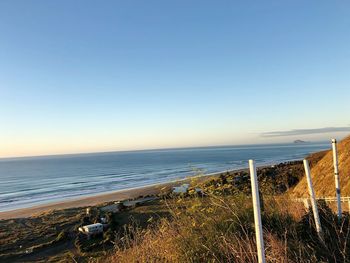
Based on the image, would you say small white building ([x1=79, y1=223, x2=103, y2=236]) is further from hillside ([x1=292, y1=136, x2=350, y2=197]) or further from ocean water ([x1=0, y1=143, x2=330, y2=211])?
hillside ([x1=292, y1=136, x2=350, y2=197])

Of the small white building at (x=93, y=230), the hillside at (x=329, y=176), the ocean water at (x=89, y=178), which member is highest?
the hillside at (x=329, y=176)

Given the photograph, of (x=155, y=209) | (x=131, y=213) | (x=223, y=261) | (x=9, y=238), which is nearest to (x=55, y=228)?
(x=9, y=238)

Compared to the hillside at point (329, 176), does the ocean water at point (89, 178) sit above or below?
below

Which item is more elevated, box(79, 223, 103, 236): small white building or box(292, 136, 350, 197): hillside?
box(292, 136, 350, 197): hillside

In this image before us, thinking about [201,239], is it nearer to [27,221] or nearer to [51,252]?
[51,252]

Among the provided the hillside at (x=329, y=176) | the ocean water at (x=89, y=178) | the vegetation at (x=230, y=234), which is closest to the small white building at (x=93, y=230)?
the ocean water at (x=89, y=178)

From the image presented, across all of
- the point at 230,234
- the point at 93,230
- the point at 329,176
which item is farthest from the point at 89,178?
the point at 230,234

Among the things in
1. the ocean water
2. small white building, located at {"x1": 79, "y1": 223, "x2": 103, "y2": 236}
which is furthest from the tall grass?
small white building, located at {"x1": 79, "y1": 223, "x2": 103, "y2": 236}

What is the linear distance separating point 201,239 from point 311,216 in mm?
2478

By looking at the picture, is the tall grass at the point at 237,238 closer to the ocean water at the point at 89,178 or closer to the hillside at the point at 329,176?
the ocean water at the point at 89,178

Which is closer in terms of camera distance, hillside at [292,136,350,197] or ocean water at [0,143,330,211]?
hillside at [292,136,350,197]

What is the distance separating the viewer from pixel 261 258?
3631 millimetres

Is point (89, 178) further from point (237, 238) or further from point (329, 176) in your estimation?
point (237, 238)

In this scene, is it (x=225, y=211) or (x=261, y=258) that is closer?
(x=261, y=258)
